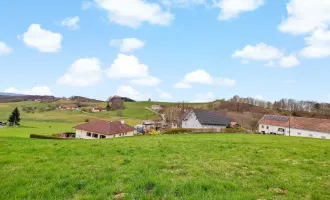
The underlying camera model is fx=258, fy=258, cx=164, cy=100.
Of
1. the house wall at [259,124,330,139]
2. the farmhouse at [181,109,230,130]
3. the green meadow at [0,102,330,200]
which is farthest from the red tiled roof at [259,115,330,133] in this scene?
the green meadow at [0,102,330,200]

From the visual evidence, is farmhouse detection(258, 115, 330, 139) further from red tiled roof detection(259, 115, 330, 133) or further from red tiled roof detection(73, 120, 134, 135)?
red tiled roof detection(73, 120, 134, 135)

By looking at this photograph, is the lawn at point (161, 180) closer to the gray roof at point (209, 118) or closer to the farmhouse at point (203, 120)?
the farmhouse at point (203, 120)

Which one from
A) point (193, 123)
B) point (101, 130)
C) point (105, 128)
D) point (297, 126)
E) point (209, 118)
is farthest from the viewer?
point (193, 123)

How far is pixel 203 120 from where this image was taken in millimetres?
90312

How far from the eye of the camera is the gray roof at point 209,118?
297 feet

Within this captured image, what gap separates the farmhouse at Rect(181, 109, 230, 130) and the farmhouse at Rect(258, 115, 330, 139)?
1981 centimetres

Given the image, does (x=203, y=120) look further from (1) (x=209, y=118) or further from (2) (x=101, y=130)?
(2) (x=101, y=130)

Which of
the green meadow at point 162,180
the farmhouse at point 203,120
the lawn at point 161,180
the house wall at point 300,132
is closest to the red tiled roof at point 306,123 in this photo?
the house wall at point 300,132

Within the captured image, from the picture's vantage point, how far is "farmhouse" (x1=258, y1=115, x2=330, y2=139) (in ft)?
271

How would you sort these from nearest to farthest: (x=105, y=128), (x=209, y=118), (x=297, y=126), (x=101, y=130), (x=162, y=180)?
(x=162, y=180), (x=101, y=130), (x=105, y=128), (x=297, y=126), (x=209, y=118)

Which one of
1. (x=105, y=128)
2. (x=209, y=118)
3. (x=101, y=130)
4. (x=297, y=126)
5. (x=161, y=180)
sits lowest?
(x=101, y=130)

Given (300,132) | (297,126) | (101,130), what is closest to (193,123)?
(101,130)

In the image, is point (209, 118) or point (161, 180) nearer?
point (161, 180)

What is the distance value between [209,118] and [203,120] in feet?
12.1
